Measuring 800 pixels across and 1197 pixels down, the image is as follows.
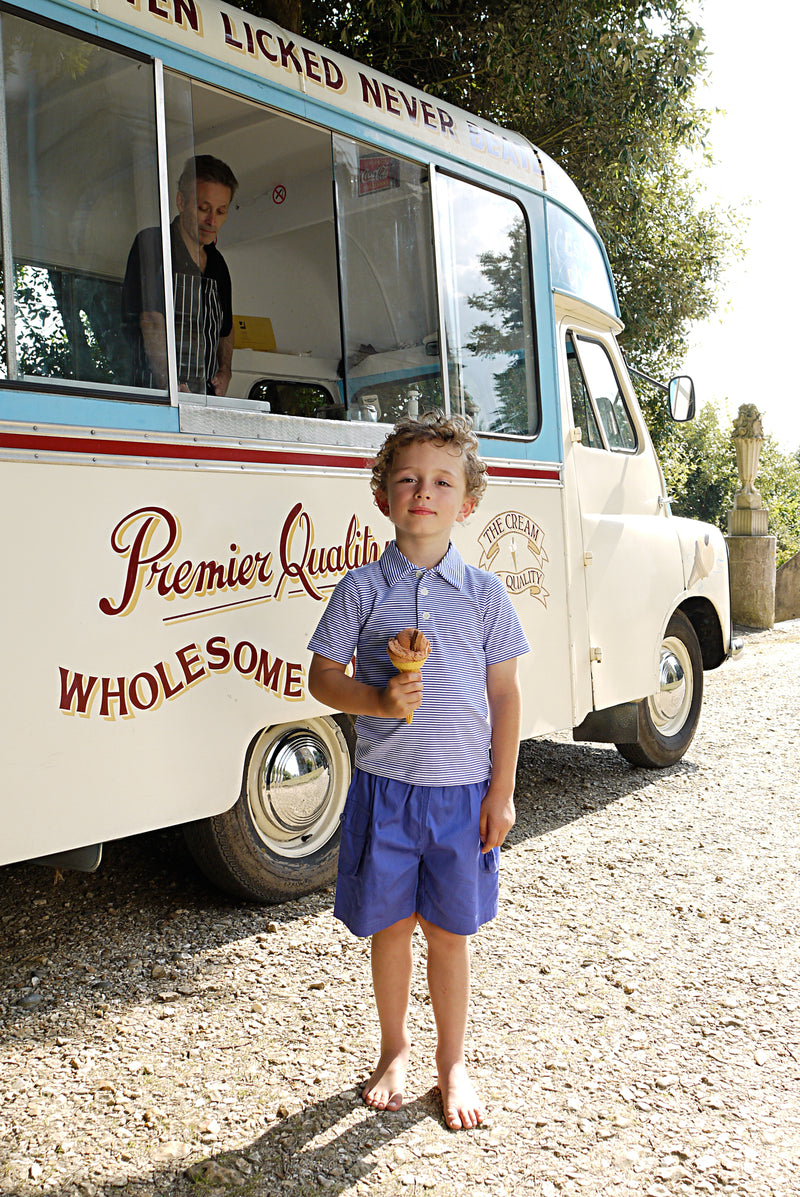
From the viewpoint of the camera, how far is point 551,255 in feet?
15.5

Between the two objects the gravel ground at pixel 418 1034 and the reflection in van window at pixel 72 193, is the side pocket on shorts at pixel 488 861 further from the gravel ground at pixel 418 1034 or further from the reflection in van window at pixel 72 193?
the reflection in van window at pixel 72 193

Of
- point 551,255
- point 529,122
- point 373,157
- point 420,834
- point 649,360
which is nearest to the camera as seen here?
point 420,834

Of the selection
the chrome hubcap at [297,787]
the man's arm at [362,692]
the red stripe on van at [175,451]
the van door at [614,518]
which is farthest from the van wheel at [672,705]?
the man's arm at [362,692]

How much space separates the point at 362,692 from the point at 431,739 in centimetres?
22

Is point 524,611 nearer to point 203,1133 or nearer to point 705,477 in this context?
point 203,1133

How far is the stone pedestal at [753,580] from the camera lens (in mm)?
12891

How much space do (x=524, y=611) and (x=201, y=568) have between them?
1.68m

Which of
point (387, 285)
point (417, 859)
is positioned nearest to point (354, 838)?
point (417, 859)

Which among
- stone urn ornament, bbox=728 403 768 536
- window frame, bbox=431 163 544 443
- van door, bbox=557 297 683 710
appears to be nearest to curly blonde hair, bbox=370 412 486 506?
window frame, bbox=431 163 544 443

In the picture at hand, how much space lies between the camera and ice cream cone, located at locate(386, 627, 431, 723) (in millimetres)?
2123

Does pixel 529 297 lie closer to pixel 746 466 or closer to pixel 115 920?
pixel 115 920

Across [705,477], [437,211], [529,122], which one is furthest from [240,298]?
[705,477]

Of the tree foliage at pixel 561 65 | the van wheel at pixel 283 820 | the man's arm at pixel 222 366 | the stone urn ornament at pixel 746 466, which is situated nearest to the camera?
the van wheel at pixel 283 820

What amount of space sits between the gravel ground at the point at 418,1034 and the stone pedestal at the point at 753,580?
8712mm
